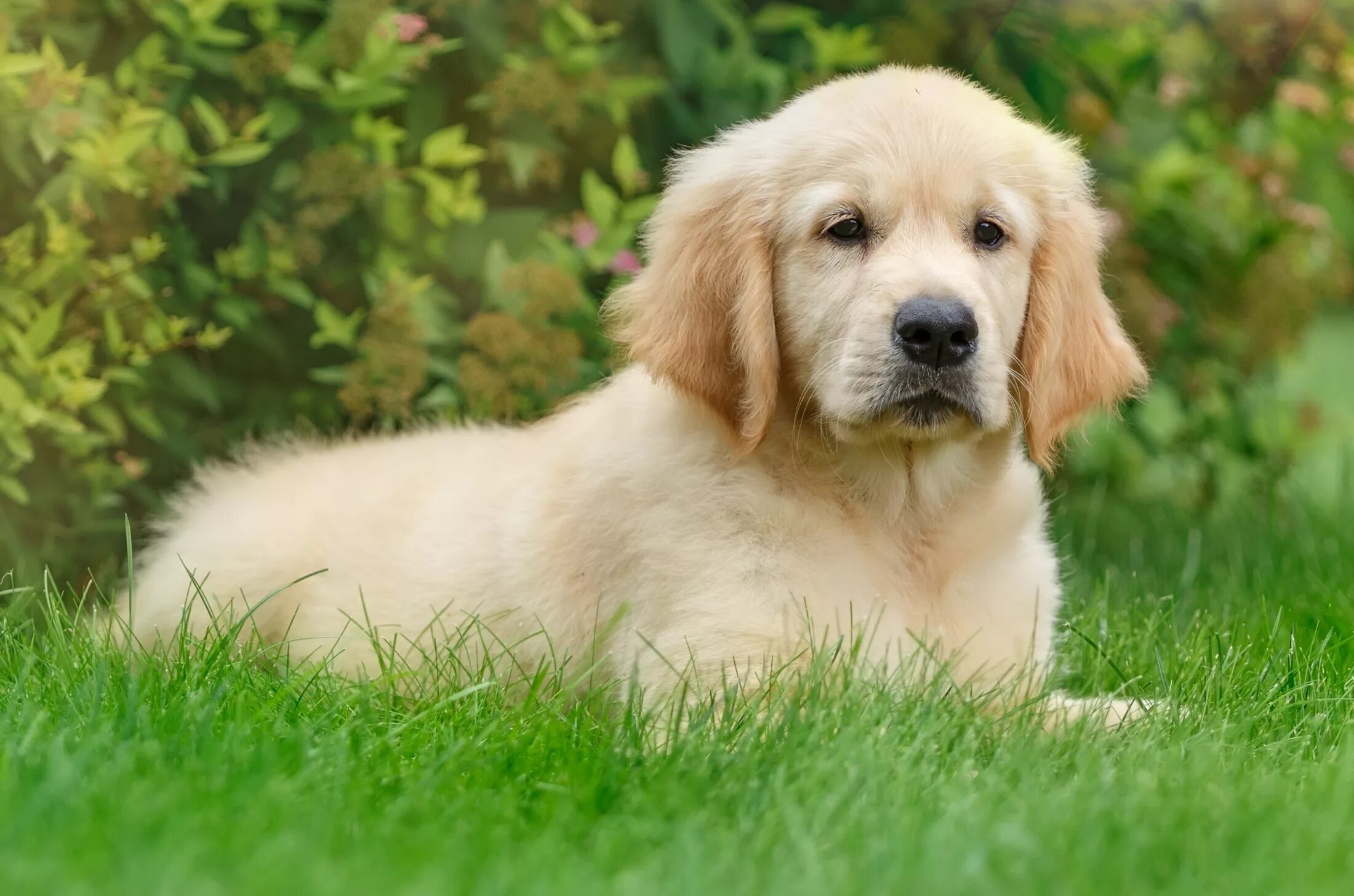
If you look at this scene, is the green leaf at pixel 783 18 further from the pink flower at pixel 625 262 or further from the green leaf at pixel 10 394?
the green leaf at pixel 10 394

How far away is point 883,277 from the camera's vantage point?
300 cm

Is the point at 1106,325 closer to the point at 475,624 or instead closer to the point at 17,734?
the point at 475,624

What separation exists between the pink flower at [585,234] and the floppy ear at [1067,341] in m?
1.50

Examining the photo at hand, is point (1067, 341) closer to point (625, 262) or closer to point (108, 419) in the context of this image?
point (625, 262)

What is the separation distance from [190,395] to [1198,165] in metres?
3.62

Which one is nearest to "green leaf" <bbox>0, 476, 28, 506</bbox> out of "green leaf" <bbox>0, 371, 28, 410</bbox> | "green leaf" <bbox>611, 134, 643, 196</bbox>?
"green leaf" <bbox>0, 371, 28, 410</bbox>

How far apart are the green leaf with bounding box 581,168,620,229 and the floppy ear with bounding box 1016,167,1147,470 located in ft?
4.78

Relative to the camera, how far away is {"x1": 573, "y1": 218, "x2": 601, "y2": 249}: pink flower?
14.5 feet

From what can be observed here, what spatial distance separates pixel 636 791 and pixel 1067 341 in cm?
156

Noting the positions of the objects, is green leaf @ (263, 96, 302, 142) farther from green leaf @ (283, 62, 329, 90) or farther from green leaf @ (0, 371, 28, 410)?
green leaf @ (0, 371, 28, 410)

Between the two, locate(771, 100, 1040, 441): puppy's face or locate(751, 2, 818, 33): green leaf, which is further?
locate(751, 2, 818, 33): green leaf

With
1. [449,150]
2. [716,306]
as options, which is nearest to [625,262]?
[449,150]

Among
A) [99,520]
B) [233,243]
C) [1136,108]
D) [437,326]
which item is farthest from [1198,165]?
[99,520]

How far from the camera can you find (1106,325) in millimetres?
3439
